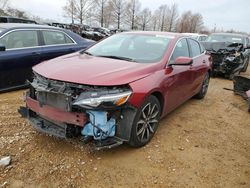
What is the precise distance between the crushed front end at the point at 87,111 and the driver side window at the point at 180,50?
141 centimetres

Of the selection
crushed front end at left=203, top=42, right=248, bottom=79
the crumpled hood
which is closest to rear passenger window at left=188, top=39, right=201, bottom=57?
the crumpled hood

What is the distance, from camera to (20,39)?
5855 mm

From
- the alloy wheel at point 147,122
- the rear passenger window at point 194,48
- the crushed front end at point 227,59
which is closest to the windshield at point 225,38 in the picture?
the crushed front end at point 227,59

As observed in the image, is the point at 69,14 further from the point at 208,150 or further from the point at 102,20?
the point at 208,150

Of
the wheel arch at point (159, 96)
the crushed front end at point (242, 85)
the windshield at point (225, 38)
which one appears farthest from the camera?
the windshield at point (225, 38)

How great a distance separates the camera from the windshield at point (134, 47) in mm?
4112

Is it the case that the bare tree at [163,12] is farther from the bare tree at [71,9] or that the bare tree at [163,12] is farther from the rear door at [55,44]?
the rear door at [55,44]

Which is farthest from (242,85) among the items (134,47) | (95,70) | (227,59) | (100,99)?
(100,99)

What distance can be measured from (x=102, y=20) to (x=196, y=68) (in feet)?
147

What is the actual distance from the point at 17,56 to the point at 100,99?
11.0ft

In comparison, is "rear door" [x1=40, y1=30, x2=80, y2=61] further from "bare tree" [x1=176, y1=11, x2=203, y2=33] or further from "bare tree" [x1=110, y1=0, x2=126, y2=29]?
"bare tree" [x1=176, y1=11, x2=203, y2=33]

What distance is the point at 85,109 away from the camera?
10.1ft

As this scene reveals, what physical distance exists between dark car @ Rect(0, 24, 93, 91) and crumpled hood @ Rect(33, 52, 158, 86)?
202 cm

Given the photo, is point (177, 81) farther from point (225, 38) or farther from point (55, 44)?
point (225, 38)
